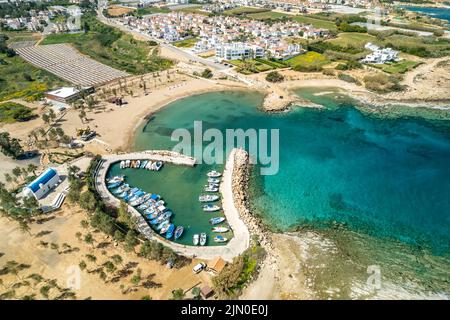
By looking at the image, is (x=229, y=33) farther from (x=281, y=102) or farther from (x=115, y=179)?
(x=115, y=179)

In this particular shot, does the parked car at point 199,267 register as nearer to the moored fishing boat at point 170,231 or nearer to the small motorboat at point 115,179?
the moored fishing boat at point 170,231

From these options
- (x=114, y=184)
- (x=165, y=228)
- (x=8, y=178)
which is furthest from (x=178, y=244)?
(x=8, y=178)

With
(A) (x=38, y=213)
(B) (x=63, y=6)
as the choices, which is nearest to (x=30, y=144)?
(A) (x=38, y=213)

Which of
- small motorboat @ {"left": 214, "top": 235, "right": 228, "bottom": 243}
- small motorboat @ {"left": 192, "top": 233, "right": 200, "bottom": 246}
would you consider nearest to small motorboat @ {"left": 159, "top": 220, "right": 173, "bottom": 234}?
small motorboat @ {"left": 192, "top": 233, "right": 200, "bottom": 246}

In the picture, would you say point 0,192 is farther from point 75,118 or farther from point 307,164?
point 307,164

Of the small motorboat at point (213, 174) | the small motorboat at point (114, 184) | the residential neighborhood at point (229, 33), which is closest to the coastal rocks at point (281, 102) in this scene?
the small motorboat at point (213, 174)

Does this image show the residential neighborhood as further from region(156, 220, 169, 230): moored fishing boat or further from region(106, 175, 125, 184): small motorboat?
region(156, 220, 169, 230): moored fishing boat
